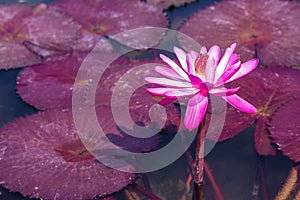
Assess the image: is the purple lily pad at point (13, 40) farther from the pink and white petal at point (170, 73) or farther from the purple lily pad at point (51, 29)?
the pink and white petal at point (170, 73)

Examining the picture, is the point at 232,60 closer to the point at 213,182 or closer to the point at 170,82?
the point at 170,82

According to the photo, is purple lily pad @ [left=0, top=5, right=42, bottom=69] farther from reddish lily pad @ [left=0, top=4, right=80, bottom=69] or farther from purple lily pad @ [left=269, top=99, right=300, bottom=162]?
purple lily pad @ [left=269, top=99, right=300, bottom=162]

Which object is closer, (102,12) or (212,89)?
(212,89)

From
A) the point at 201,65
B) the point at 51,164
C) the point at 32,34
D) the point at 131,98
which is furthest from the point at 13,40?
the point at 201,65

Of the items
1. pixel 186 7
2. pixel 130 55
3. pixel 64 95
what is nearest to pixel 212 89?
pixel 64 95

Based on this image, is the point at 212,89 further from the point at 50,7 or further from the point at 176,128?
the point at 50,7
